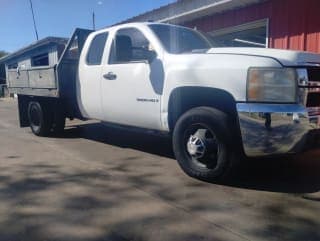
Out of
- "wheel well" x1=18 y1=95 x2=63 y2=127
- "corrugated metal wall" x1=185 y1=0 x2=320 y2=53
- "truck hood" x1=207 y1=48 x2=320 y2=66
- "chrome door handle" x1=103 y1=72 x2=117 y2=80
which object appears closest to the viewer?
"truck hood" x1=207 y1=48 x2=320 y2=66

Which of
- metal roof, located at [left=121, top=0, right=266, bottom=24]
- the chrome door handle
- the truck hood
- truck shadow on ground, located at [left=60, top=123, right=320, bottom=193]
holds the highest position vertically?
metal roof, located at [left=121, top=0, right=266, bottom=24]

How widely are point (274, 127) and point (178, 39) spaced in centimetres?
225

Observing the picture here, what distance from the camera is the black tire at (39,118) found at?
8.06 m

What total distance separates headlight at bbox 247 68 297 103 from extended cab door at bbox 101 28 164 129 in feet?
4.66

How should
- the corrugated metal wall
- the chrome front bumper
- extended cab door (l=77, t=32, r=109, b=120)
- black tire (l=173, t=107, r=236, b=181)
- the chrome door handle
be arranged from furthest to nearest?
1. the corrugated metal wall
2. extended cab door (l=77, t=32, r=109, b=120)
3. the chrome door handle
4. black tire (l=173, t=107, r=236, b=181)
5. the chrome front bumper

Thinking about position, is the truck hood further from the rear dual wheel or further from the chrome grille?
the rear dual wheel

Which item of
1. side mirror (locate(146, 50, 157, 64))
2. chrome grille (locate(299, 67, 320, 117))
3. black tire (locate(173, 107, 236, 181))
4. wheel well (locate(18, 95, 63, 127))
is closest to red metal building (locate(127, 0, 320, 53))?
side mirror (locate(146, 50, 157, 64))

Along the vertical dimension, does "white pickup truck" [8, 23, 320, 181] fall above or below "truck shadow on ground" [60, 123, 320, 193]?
above

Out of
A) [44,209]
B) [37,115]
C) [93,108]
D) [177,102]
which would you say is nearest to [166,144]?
[93,108]

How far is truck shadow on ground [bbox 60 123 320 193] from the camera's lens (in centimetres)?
462

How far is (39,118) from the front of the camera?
26.9 ft

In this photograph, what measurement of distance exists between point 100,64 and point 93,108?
770 millimetres

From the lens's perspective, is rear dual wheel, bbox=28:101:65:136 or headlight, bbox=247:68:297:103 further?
rear dual wheel, bbox=28:101:65:136

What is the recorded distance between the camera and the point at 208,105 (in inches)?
190
